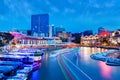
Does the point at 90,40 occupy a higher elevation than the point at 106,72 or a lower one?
higher

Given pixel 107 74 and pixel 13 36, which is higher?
pixel 13 36

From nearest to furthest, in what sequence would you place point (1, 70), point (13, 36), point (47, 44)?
point (1, 70) < point (13, 36) < point (47, 44)

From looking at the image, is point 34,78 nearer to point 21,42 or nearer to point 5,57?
point 5,57

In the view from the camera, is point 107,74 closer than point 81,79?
No

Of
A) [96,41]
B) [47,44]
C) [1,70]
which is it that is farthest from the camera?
[96,41]

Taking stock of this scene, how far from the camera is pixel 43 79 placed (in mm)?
25578

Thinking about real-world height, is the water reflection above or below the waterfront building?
below

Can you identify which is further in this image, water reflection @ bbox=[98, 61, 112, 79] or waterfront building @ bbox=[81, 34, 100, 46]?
waterfront building @ bbox=[81, 34, 100, 46]

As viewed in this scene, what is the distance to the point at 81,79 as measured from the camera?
969 inches

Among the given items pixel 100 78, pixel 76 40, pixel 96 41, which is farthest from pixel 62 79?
pixel 76 40

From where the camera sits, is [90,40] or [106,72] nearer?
[106,72]

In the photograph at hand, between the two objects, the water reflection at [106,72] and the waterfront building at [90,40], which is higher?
the waterfront building at [90,40]

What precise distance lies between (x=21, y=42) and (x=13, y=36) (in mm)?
6324

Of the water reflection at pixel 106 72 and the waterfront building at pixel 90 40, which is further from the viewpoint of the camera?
the waterfront building at pixel 90 40
